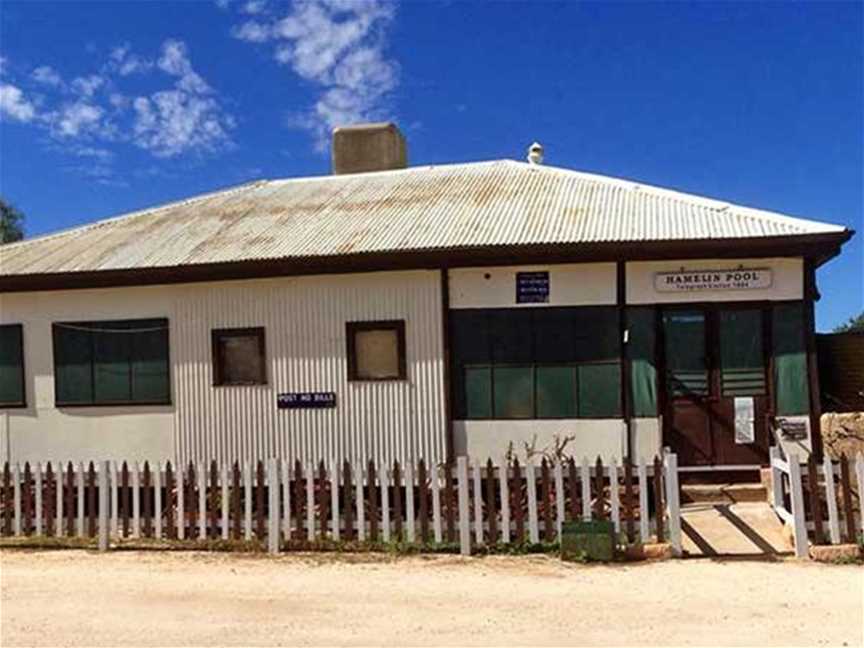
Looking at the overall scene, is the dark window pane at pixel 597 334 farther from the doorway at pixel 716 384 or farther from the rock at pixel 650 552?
the rock at pixel 650 552

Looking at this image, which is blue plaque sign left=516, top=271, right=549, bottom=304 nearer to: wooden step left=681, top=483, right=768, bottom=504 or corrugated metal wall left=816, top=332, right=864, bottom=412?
wooden step left=681, top=483, right=768, bottom=504

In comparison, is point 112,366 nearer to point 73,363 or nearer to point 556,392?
point 73,363

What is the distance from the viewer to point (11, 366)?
12.1m

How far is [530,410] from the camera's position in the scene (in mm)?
10766

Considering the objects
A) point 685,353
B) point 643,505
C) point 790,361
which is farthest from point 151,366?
point 790,361

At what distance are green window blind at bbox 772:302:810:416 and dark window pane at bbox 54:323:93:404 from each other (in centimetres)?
969

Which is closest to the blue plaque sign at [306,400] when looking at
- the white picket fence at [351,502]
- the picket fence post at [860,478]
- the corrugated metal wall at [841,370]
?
the white picket fence at [351,502]

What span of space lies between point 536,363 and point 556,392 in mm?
473

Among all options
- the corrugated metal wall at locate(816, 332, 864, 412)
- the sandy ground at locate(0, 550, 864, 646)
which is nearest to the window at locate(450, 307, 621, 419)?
the sandy ground at locate(0, 550, 864, 646)

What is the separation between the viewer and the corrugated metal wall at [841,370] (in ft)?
37.0

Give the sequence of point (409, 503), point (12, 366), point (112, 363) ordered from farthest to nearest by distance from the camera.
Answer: point (12, 366)
point (112, 363)
point (409, 503)

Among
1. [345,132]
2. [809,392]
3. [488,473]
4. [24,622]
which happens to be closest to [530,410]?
[488,473]

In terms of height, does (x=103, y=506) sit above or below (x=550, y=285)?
below

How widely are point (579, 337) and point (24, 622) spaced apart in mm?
7169
